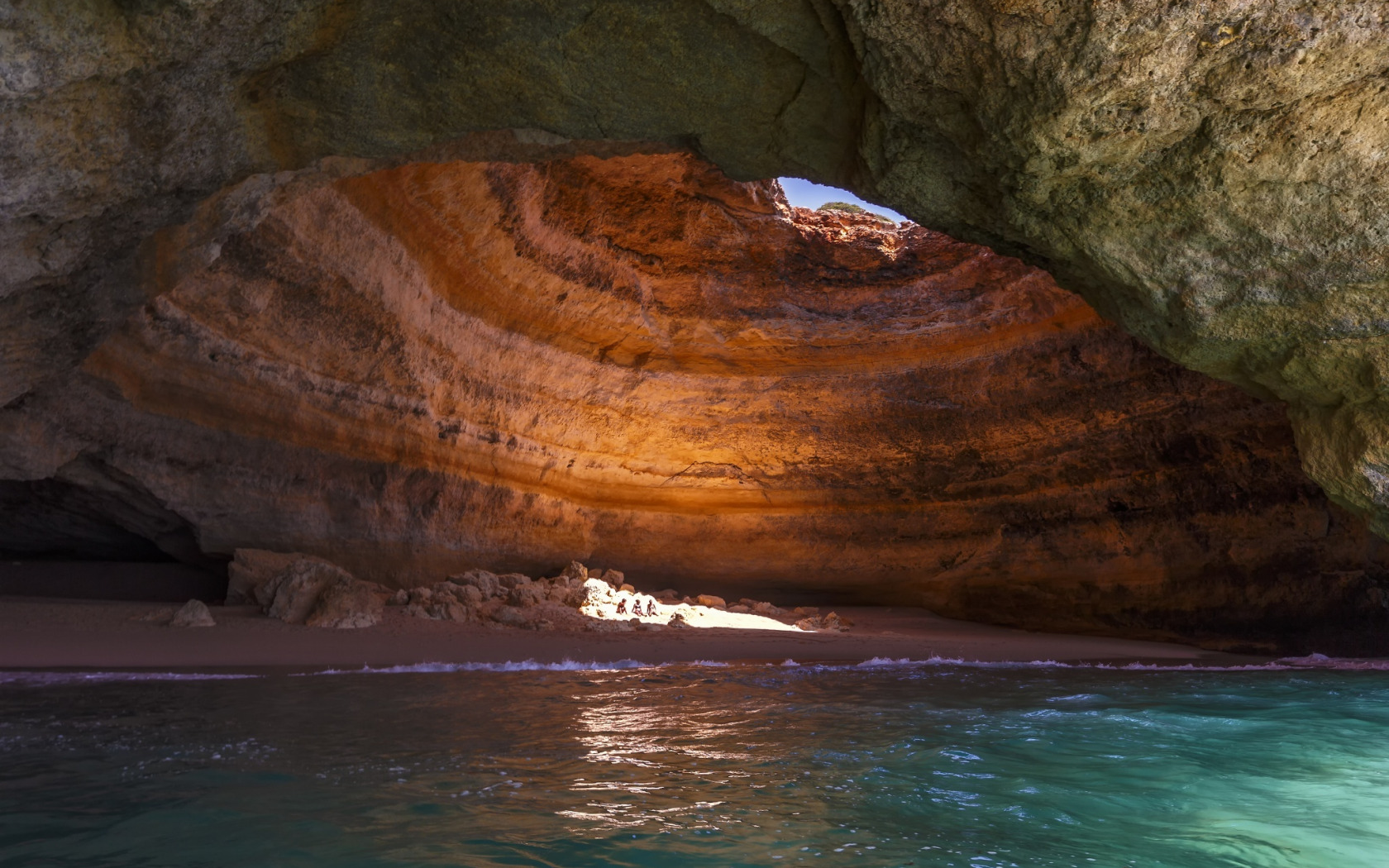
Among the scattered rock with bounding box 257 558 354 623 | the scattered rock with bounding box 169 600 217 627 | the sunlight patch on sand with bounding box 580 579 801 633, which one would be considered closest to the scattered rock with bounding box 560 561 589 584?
the sunlight patch on sand with bounding box 580 579 801 633

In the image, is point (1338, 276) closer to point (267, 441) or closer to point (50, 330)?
point (50, 330)

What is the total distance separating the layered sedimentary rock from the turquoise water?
217cm

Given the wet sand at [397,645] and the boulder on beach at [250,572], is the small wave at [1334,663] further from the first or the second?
the boulder on beach at [250,572]

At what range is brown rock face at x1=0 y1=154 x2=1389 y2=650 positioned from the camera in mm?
8016

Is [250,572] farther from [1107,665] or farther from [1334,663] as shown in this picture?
[1334,663]

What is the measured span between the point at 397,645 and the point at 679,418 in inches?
223

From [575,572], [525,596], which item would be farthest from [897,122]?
[575,572]

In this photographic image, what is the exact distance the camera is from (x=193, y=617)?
7.19m

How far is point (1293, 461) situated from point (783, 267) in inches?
231

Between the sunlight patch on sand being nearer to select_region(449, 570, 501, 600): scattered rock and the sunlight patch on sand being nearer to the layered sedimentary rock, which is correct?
select_region(449, 570, 501, 600): scattered rock

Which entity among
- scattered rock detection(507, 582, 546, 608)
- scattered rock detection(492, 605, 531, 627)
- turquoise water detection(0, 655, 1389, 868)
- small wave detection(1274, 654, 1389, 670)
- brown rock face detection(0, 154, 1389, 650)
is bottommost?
turquoise water detection(0, 655, 1389, 868)

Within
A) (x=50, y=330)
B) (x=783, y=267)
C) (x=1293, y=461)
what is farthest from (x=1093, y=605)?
(x=50, y=330)

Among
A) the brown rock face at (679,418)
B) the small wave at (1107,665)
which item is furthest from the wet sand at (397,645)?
the brown rock face at (679,418)

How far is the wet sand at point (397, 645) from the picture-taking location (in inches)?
245
